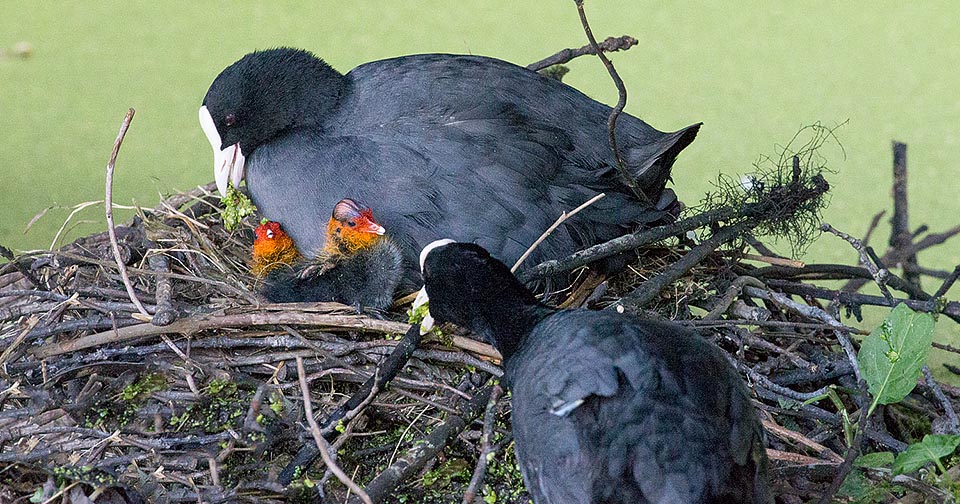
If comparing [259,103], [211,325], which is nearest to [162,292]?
[211,325]

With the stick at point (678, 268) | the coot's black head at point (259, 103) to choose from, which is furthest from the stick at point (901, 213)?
the coot's black head at point (259, 103)

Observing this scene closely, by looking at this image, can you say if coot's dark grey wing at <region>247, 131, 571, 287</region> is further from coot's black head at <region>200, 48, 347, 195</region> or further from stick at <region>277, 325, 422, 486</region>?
stick at <region>277, 325, 422, 486</region>

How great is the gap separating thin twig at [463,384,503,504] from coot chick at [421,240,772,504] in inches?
2.0

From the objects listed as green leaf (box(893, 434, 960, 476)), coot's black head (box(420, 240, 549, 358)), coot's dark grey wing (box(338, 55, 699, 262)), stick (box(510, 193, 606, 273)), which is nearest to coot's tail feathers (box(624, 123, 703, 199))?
coot's dark grey wing (box(338, 55, 699, 262))

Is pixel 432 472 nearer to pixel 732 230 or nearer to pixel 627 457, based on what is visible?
pixel 627 457

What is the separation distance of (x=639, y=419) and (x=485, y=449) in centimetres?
24

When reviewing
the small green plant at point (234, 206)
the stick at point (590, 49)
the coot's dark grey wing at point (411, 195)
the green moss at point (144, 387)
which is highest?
the stick at point (590, 49)

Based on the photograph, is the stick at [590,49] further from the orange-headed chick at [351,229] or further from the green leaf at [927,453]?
the green leaf at [927,453]

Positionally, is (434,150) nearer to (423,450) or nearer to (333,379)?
(333,379)

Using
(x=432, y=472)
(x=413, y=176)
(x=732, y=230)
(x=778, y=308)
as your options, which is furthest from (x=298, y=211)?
(x=778, y=308)

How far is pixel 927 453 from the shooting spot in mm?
1357

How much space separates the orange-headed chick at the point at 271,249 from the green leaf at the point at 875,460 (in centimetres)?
98

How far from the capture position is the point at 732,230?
1.80 metres

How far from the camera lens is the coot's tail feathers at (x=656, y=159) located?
1730 mm
